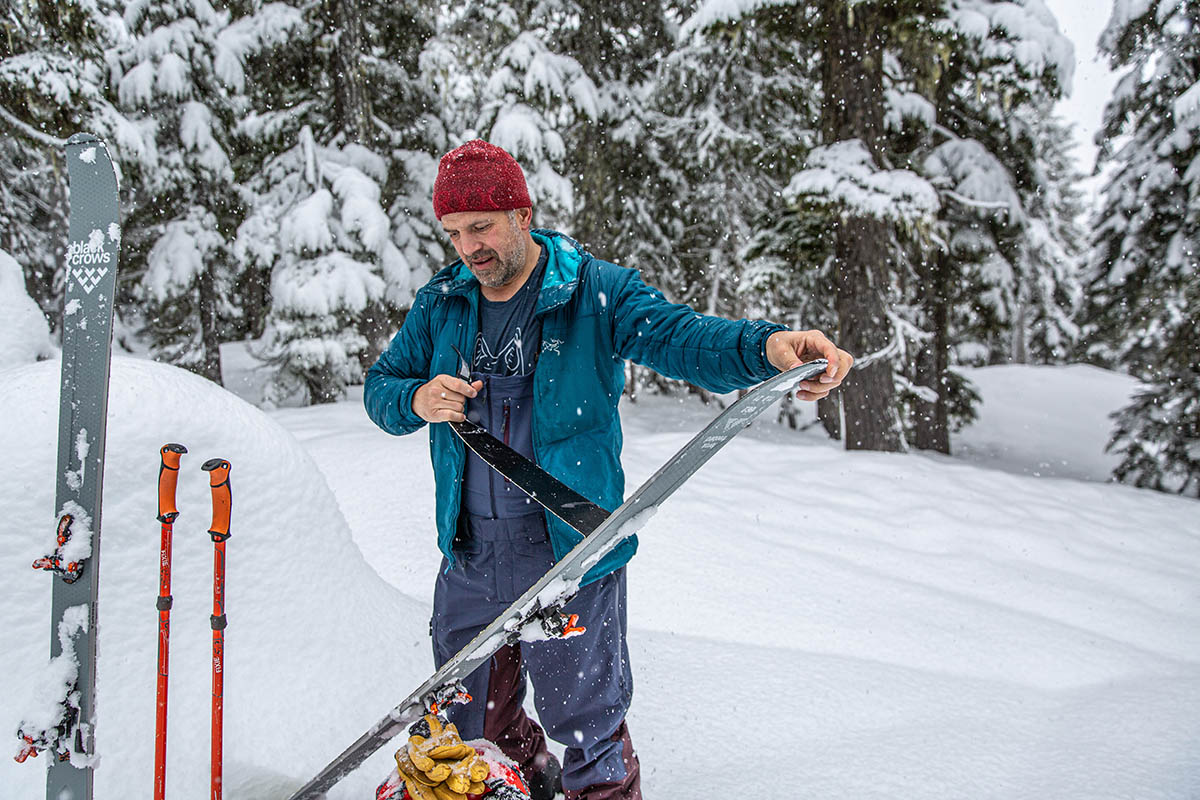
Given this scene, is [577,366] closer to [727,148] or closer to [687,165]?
[727,148]

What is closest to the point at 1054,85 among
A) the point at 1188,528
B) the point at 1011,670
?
the point at 1188,528

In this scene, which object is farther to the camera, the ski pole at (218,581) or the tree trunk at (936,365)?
the tree trunk at (936,365)

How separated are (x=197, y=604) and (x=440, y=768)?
1.10 meters

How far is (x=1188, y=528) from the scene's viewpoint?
244 inches

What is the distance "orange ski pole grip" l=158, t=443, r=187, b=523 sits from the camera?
6.61ft

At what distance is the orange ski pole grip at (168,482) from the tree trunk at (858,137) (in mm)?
6935

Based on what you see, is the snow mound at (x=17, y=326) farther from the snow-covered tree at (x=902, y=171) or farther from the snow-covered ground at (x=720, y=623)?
the snow-covered tree at (x=902, y=171)

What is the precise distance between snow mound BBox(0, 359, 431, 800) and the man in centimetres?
62

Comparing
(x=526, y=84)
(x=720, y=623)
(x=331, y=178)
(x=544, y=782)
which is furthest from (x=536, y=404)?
(x=331, y=178)

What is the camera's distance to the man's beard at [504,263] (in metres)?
2.12

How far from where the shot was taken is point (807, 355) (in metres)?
1.81

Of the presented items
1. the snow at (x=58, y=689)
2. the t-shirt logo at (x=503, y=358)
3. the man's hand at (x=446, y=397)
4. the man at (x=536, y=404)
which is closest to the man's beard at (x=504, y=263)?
the man at (x=536, y=404)

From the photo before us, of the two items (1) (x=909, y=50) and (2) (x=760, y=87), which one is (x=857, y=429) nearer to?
(1) (x=909, y=50)

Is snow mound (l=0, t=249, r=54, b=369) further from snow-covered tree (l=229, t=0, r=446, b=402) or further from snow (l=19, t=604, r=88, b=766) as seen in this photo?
snow-covered tree (l=229, t=0, r=446, b=402)
